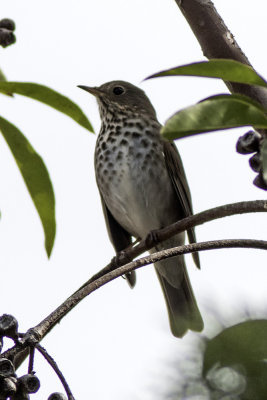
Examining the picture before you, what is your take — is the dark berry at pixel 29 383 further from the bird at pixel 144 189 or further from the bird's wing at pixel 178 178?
the bird's wing at pixel 178 178

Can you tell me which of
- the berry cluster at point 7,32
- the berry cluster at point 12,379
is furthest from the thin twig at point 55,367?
the berry cluster at point 7,32

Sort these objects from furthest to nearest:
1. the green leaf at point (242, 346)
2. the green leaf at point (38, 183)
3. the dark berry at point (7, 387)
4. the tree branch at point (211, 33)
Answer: the green leaf at point (38, 183)
the tree branch at point (211, 33)
the dark berry at point (7, 387)
the green leaf at point (242, 346)

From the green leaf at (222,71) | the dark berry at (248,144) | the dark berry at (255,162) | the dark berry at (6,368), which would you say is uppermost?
→ the green leaf at (222,71)

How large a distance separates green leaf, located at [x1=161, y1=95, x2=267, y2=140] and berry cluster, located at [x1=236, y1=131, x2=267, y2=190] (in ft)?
0.10

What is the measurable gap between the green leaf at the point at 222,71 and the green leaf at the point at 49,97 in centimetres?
59

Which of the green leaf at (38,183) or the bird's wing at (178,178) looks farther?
the bird's wing at (178,178)

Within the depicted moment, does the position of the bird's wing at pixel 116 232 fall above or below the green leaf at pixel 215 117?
below

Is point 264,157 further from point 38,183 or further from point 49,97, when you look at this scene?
point 38,183

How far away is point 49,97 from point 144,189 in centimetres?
247

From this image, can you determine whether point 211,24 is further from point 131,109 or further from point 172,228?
point 131,109

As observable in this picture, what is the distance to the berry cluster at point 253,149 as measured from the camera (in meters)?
1.42

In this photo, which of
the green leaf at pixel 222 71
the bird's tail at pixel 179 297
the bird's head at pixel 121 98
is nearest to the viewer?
the green leaf at pixel 222 71

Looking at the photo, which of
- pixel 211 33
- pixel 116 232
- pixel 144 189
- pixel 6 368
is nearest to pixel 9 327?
pixel 6 368

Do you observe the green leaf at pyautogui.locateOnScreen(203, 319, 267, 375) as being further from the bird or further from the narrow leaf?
the bird
